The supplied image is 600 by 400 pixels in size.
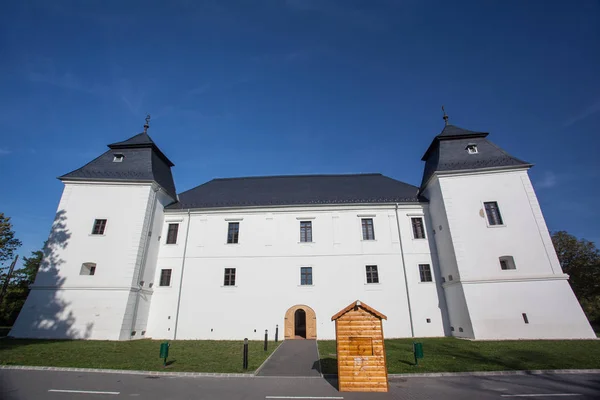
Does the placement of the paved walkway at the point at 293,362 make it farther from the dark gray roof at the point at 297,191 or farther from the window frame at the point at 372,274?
the dark gray roof at the point at 297,191

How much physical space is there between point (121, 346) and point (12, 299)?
2636cm

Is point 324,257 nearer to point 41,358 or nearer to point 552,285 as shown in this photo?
point 552,285

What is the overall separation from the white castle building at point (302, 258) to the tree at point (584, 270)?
1942 centimetres

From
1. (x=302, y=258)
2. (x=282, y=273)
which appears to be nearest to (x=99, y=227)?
(x=282, y=273)

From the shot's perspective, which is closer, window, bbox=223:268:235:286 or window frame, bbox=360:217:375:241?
window, bbox=223:268:235:286

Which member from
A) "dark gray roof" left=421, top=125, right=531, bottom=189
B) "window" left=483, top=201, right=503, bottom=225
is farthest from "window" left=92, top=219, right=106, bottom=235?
"window" left=483, top=201, right=503, bottom=225

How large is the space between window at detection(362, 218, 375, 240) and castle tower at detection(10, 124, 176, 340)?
51.4ft

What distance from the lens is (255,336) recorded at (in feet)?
61.0

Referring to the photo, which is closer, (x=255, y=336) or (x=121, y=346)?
(x=121, y=346)

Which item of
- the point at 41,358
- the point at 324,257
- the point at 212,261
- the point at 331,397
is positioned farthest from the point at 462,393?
the point at 212,261

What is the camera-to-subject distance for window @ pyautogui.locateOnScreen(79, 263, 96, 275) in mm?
18094

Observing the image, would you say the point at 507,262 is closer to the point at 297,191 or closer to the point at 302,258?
the point at 302,258

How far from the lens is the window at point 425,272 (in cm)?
1925

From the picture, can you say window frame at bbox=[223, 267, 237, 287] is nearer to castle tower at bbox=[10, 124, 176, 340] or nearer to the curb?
castle tower at bbox=[10, 124, 176, 340]
